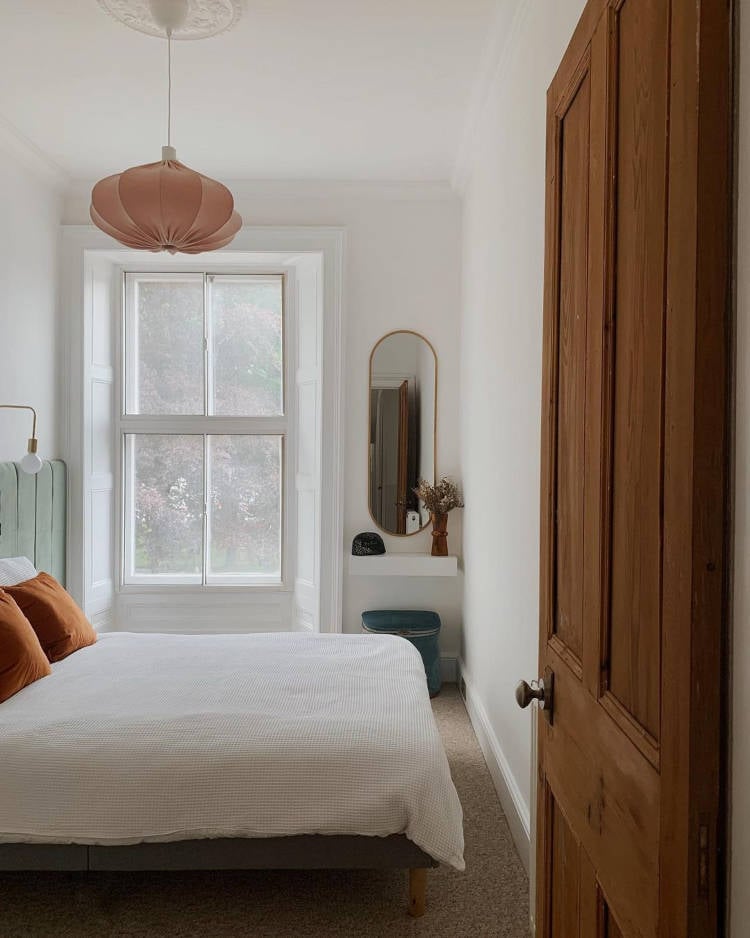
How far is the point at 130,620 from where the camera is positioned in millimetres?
5137

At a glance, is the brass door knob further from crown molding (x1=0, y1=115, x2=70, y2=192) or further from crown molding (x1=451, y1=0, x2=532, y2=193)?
crown molding (x1=0, y1=115, x2=70, y2=192)

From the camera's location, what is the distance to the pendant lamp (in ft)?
9.27

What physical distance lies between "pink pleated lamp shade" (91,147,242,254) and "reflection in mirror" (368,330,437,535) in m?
1.86

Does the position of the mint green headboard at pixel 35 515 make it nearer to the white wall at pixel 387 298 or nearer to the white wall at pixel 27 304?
the white wall at pixel 27 304

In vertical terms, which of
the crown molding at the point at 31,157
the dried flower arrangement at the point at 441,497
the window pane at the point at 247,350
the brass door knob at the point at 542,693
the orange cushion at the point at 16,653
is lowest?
the orange cushion at the point at 16,653

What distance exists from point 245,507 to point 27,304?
5.85 ft

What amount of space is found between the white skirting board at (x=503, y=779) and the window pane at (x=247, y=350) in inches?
86.7

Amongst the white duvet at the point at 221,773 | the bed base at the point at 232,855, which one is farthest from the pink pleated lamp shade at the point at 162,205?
the bed base at the point at 232,855

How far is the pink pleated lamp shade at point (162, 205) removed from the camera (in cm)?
283

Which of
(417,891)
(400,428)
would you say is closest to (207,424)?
(400,428)

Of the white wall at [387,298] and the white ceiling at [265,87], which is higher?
the white ceiling at [265,87]

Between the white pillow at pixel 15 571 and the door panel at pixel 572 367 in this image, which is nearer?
the door panel at pixel 572 367

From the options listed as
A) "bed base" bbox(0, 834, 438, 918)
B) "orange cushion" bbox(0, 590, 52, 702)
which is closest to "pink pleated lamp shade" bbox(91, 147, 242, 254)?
"orange cushion" bbox(0, 590, 52, 702)

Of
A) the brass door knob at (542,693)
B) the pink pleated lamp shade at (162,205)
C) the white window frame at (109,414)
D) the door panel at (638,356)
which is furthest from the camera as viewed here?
the white window frame at (109,414)
